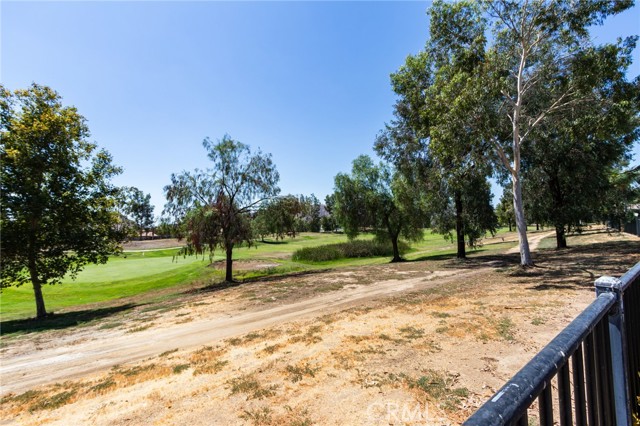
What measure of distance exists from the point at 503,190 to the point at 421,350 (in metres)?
23.4

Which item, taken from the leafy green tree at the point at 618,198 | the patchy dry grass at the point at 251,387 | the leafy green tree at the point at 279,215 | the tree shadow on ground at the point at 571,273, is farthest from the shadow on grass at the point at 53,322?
the leafy green tree at the point at 618,198

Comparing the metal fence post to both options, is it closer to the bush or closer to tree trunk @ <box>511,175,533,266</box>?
tree trunk @ <box>511,175,533,266</box>

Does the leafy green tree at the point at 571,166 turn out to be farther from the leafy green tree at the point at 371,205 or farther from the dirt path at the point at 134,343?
the dirt path at the point at 134,343

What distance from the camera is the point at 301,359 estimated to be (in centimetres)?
691

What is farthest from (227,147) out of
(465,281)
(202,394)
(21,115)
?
(202,394)

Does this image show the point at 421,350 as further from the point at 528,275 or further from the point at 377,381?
the point at 528,275

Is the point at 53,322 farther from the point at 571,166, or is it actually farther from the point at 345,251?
the point at 571,166

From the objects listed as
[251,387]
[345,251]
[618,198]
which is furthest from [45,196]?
[618,198]

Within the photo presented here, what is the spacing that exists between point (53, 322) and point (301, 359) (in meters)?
14.9

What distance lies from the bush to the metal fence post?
36.8 meters

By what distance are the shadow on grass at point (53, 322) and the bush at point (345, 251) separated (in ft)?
80.7

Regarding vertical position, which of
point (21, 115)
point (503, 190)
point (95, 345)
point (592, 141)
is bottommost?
point (95, 345)

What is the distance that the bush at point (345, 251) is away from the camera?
129ft

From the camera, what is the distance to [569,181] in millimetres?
24766
